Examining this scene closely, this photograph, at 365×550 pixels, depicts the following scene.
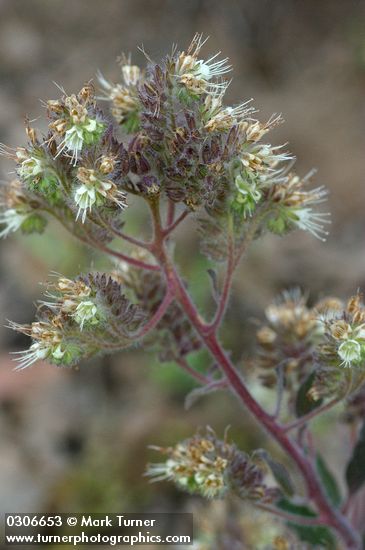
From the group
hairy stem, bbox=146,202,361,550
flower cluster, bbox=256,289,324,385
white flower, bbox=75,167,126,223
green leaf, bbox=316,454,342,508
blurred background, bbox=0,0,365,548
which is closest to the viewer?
white flower, bbox=75,167,126,223

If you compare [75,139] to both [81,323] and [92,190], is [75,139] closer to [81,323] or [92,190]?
[92,190]

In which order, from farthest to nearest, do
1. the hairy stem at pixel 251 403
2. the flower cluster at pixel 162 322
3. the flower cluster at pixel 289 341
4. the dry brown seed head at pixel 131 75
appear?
the flower cluster at pixel 289 341
the flower cluster at pixel 162 322
the dry brown seed head at pixel 131 75
the hairy stem at pixel 251 403

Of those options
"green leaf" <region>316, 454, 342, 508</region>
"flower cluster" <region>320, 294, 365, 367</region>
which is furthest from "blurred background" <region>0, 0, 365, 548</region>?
"flower cluster" <region>320, 294, 365, 367</region>

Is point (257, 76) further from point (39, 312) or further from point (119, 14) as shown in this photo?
point (39, 312)

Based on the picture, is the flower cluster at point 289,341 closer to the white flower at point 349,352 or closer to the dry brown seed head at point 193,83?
the white flower at point 349,352

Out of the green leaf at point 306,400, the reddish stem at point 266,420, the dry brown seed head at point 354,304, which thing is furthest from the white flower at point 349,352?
the reddish stem at point 266,420

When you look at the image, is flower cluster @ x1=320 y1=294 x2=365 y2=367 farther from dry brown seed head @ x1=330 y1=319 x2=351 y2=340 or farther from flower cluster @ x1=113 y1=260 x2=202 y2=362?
flower cluster @ x1=113 y1=260 x2=202 y2=362
